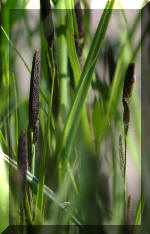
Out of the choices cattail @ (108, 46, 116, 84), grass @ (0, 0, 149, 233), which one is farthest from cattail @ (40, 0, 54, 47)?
cattail @ (108, 46, 116, 84)

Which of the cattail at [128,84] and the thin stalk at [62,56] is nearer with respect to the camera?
the cattail at [128,84]

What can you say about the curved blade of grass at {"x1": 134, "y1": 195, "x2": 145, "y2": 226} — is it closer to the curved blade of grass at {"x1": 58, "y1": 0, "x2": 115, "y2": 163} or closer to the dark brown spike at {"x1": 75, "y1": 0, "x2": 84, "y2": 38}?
the curved blade of grass at {"x1": 58, "y1": 0, "x2": 115, "y2": 163}

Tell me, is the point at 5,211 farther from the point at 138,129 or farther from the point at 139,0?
the point at 139,0

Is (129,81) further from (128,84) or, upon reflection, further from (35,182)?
(35,182)

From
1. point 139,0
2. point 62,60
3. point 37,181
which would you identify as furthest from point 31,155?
point 139,0

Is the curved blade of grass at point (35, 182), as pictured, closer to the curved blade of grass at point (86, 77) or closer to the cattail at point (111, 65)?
the curved blade of grass at point (86, 77)

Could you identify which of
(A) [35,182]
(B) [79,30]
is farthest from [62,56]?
(A) [35,182]

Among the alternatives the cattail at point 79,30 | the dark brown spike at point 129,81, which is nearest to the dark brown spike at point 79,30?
the cattail at point 79,30

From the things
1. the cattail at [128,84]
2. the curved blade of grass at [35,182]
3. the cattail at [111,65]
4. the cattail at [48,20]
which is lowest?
the curved blade of grass at [35,182]
